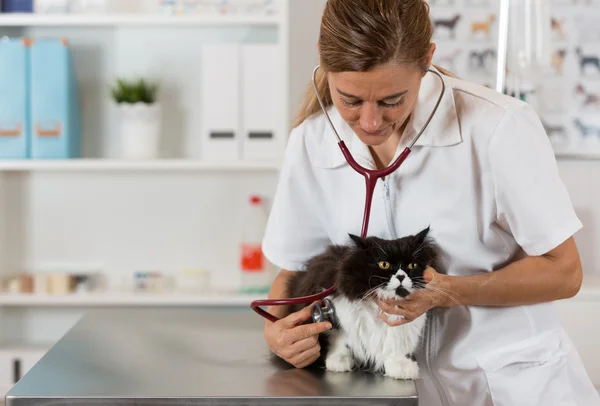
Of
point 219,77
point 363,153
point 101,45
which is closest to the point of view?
point 363,153

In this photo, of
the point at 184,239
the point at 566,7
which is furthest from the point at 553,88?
the point at 184,239

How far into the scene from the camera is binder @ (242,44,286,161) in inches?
96.2

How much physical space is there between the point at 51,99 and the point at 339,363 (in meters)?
1.71

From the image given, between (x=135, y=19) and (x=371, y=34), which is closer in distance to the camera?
(x=371, y=34)

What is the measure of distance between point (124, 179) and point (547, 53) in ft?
5.27

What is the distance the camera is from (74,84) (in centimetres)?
257

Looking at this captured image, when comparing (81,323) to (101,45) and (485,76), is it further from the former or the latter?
(485,76)

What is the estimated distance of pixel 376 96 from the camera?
3.59 ft

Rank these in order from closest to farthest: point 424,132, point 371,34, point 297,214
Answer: point 371,34 → point 424,132 → point 297,214

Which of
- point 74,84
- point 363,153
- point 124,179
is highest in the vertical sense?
point 74,84

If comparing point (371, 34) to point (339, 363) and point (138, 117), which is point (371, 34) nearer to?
point (339, 363)

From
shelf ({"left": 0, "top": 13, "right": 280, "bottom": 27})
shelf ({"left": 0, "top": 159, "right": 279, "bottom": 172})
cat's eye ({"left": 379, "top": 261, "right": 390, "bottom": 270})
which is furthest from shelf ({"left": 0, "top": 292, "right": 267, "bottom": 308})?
cat's eye ({"left": 379, "top": 261, "right": 390, "bottom": 270})

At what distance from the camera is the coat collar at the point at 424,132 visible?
48.8 inches

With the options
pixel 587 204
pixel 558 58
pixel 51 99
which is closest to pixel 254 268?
pixel 51 99
